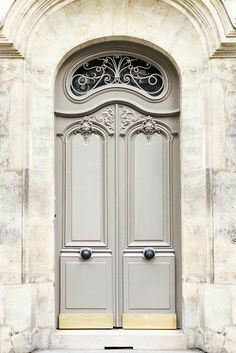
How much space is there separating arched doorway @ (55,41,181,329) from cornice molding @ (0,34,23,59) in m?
0.64

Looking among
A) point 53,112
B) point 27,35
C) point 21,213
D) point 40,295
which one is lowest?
point 40,295

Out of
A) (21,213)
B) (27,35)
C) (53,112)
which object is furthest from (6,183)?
(27,35)

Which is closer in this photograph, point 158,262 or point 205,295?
point 205,295

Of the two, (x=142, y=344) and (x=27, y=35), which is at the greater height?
(x=27, y=35)

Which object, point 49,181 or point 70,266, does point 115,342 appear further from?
point 49,181

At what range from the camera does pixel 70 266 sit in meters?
7.22

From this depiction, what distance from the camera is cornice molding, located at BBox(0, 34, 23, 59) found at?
22.4 ft

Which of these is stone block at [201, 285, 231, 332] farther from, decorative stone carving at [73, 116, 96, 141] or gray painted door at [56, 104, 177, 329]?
decorative stone carving at [73, 116, 96, 141]

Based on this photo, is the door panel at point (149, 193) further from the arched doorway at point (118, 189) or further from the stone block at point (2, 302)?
the stone block at point (2, 302)

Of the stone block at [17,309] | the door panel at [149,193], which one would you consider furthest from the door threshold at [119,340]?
the door panel at [149,193]

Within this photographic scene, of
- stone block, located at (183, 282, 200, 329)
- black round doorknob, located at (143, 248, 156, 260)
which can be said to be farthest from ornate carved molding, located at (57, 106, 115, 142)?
stone block, located at (183, 282, 200, 329)

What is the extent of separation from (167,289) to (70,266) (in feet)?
3.73

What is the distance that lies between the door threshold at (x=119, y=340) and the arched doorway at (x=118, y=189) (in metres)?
0.19

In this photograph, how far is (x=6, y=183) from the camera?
22.6ft
